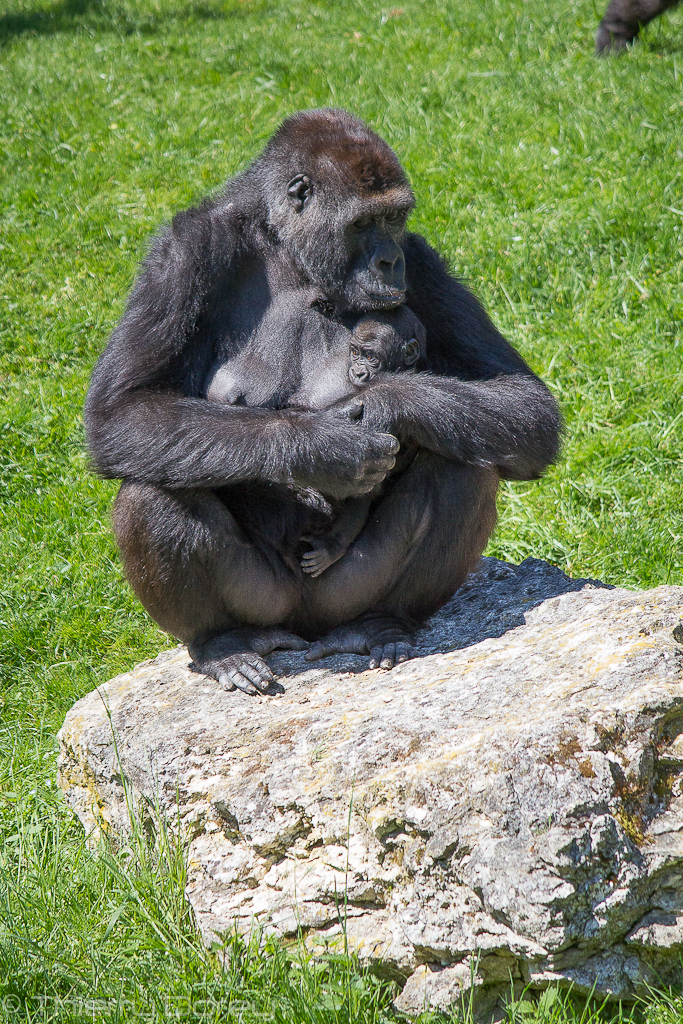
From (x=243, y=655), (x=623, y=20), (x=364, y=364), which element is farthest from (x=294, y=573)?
(x=623, y=20)

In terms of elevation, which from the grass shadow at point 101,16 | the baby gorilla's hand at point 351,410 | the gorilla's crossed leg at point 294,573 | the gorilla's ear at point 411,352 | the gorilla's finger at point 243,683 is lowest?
the gorilla's finger at point 243,683

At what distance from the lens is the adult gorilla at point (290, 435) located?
142 inches

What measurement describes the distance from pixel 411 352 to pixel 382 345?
0.14m

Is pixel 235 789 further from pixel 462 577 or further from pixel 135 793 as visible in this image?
pixel 462 577

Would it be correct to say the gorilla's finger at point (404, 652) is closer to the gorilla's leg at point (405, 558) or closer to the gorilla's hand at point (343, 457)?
the gorilla's leg at point (405, 558)

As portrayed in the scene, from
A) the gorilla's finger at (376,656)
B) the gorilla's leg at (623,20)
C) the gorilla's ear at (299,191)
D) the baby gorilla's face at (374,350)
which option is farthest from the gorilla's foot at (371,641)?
the gorilla's leg at (623,20)

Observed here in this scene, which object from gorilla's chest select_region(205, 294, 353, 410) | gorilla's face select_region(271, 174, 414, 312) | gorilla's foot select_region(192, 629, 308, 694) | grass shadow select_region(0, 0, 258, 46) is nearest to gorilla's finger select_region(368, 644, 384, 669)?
gorilla's foot select_region(192, 629, 308, 694)

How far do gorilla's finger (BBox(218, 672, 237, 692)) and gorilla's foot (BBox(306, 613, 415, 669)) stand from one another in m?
0.35

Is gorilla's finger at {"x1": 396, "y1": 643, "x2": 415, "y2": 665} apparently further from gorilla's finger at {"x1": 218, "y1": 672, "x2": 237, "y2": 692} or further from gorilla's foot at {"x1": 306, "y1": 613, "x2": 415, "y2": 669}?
gorilla's finger at {"x1": 218, "y1": 672, "x2": 237, "y2": 692}

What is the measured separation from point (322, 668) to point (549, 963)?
1.41m

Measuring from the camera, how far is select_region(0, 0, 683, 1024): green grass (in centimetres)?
324

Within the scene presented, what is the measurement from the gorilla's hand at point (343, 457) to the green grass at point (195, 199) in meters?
1.35

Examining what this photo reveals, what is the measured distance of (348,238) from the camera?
12.8 feet

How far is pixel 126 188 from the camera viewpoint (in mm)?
9188
